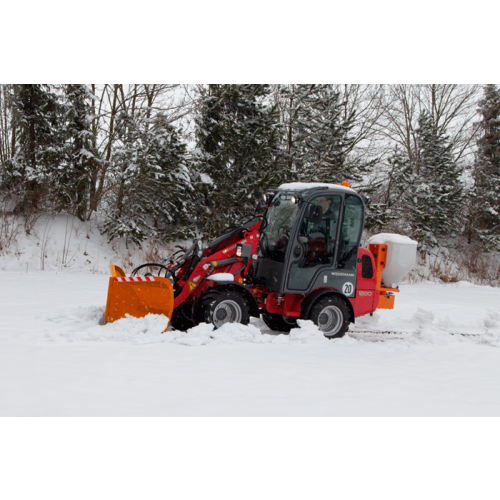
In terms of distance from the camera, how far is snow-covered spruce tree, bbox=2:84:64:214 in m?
16.5

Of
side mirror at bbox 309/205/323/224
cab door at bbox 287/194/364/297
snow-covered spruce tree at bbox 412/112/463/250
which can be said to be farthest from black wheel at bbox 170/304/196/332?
snow-covered spruce tree at bbox 412/112/463/250

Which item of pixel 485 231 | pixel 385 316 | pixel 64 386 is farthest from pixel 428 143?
pixel 64 386

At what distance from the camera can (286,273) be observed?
6.24 meters

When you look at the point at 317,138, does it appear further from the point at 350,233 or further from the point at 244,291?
the point at 244,291

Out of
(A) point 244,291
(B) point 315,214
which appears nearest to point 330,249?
(B) point 315,214

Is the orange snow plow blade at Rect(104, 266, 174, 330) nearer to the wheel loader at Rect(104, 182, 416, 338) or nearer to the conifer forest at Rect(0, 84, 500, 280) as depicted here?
the wheel loader at Rect(104, 182, 416, 338)

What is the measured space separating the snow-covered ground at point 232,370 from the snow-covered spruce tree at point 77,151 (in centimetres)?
1010

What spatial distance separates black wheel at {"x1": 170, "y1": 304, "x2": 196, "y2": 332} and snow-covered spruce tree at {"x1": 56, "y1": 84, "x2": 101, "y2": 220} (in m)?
11.6

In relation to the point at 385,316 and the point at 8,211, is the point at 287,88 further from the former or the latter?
the point at 385,316

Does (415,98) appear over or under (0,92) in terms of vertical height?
over

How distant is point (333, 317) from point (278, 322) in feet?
3.01

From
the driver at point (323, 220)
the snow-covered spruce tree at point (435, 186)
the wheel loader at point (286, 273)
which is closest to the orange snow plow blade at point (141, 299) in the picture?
the wheel loader at point (286, 273)

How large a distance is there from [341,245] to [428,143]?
71.4 feet

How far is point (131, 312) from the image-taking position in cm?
595
